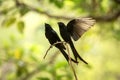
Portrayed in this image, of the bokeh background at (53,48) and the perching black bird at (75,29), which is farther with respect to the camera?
the bokeh background at (53,48)

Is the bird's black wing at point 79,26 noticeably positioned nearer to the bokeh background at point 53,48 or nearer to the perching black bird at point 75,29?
the perching black bird at point 75,29

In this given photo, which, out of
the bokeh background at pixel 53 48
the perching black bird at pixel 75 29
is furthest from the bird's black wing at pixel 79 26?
the bokeh background at pixel 53 48

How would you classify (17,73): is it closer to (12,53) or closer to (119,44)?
(12,53)

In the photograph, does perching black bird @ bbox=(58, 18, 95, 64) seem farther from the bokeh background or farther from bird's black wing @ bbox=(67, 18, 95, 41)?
the bokeh background

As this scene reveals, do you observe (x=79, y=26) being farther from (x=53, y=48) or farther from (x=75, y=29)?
(x=53, y=48)

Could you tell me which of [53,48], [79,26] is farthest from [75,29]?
[53,48]

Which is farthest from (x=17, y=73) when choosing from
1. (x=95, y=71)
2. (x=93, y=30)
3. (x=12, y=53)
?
(x=95, y=71)

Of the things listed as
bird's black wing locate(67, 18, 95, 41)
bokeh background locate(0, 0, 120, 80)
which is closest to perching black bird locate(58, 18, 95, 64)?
bird's black wing locate(67, 18, 95, 41)

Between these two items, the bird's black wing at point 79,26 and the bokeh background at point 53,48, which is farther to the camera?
the bokeh background at point 53,48

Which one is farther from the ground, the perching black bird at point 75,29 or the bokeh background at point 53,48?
the perching black bird at point 75,29
